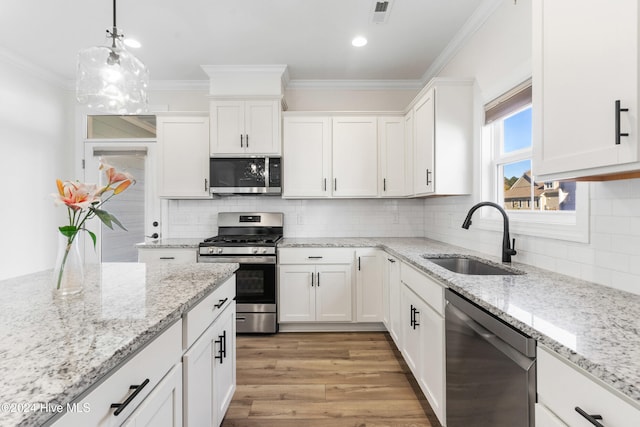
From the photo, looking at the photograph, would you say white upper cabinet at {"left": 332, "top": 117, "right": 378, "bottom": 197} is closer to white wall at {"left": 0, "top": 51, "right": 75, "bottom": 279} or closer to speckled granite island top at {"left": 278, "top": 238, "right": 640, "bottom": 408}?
speckled granite island top at {"left": 278, "top": 238, "right": 640, "bottom": 408}

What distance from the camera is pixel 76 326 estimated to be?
0.89 meters

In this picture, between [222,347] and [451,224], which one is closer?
[222,347]

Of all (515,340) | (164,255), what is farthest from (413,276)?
(164,255)

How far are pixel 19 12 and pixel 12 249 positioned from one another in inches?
88.2

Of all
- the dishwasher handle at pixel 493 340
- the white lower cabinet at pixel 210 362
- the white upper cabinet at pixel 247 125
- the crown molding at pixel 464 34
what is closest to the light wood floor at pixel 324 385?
the white lower cabinet at pixel 210 362

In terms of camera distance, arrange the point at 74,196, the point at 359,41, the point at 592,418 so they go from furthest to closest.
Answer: the point at 359,41 < the point at 74,196 < the point at 592,418

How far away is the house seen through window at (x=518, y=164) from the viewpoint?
5.97 ft

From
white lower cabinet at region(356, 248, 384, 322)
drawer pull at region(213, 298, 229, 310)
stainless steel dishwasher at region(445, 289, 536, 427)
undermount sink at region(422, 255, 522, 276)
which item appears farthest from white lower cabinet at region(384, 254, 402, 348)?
drawer pull at region(213, 298, 229, 310)

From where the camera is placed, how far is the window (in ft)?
5.49

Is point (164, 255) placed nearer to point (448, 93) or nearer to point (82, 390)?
point (82, 390)

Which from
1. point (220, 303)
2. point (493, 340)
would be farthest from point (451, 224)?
point (220, 303)

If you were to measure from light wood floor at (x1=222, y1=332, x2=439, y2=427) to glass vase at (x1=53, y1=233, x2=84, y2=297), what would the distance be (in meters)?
1.21

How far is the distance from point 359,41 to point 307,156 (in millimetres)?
1194

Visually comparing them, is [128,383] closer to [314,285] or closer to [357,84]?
[314,285]
